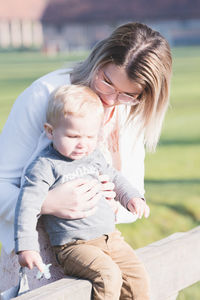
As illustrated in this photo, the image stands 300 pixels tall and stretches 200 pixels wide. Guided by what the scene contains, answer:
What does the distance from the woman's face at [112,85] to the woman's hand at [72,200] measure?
1.10ft

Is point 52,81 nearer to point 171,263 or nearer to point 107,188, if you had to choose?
point 107,188

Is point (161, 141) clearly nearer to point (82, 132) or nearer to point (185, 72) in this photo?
point (82, 132)

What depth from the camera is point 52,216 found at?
211 cm

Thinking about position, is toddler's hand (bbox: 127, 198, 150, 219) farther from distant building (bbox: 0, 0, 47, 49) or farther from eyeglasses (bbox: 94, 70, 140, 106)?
distant building (bbox: 0, 0, 47, 49)

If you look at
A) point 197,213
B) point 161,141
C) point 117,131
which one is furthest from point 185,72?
point 117,131

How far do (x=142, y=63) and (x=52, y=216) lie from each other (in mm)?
664

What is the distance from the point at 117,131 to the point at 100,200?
406 mm

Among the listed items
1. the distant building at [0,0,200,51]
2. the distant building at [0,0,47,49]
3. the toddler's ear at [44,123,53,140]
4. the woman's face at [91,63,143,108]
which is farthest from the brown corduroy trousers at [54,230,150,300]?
the distant building at [0,0,47,49]

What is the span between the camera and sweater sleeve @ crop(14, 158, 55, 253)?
6.38ft

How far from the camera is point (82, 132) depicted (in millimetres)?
2062

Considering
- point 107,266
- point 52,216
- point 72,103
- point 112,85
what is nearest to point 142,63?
point 112,85

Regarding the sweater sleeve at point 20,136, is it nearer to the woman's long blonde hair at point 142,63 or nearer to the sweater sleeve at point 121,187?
the woman's long blonde hair at point 142,63

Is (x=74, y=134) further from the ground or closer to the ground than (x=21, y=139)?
further from the ground

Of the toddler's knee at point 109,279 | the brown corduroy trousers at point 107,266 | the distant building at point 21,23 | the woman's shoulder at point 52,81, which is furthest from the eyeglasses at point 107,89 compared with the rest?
the distant building at point 21,23
